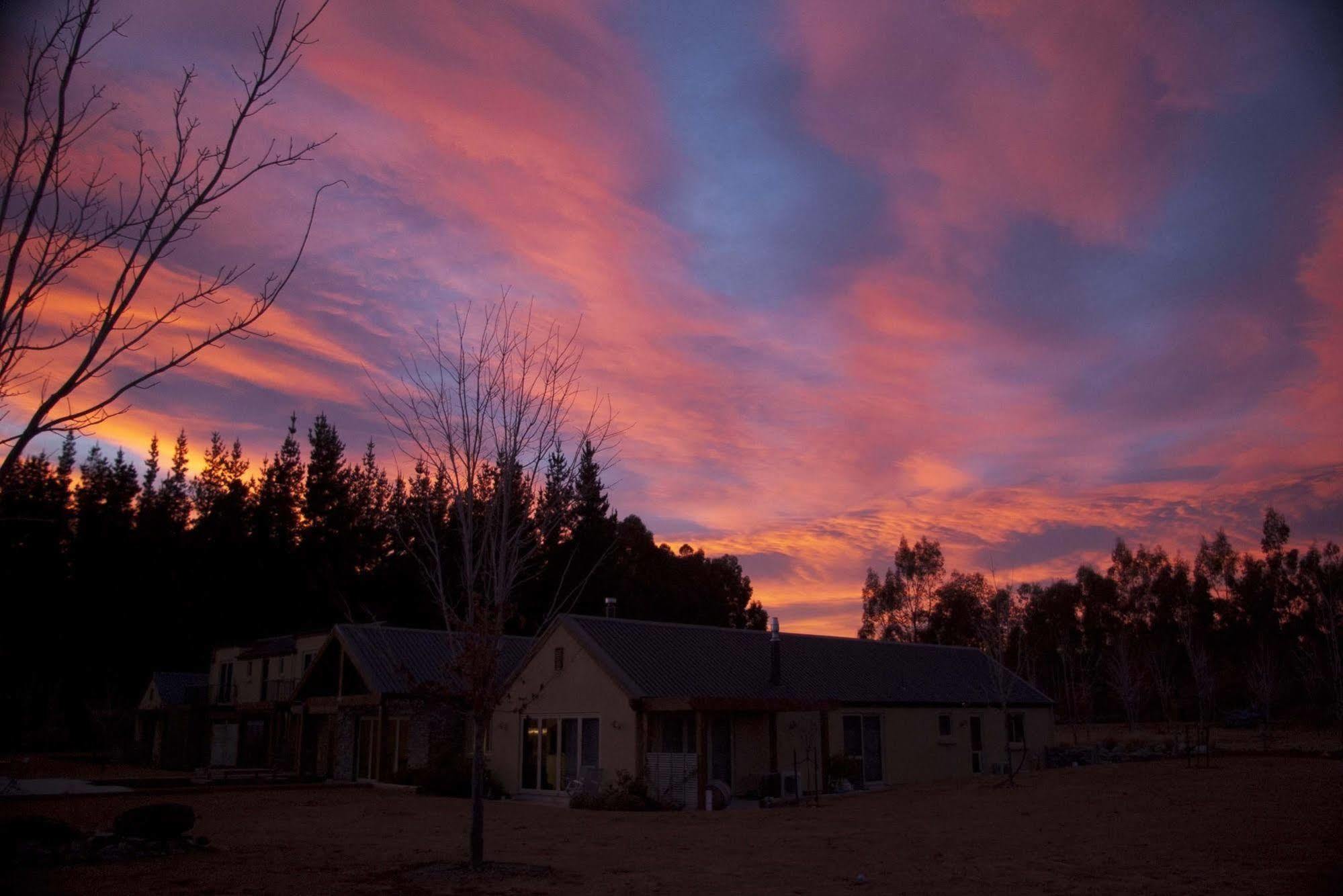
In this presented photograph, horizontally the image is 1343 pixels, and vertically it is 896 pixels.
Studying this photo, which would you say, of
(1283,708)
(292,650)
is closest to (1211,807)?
(292,650)

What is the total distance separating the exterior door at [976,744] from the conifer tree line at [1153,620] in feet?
74.4

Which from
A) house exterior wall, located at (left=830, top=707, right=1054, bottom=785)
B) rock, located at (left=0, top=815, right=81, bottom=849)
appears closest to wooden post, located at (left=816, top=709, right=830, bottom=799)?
house exterior wall, located at (left=830, top=707, right=1054, bottom=785)

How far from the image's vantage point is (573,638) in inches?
1015

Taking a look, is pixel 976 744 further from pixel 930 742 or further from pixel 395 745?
pixel 395 745

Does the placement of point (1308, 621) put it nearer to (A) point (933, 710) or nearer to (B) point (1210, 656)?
(B) point (1210, 656)

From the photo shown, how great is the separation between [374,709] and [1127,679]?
1449 inches

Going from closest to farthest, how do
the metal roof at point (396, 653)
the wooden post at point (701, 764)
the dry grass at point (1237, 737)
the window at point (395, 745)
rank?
1. the wooden post at point (701, 764)
2. the metal roof at point (396, 653)
3. the window at point (395, 745)
4. the dry grass at point (1237, 737)

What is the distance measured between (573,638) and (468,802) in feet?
15.6

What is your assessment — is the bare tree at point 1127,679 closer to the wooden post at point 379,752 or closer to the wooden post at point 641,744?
the wooden post at point 641,744

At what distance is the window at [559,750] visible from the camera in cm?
2462

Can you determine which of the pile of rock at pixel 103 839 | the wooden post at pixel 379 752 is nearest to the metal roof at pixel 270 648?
the wooden post at pixel 379 752

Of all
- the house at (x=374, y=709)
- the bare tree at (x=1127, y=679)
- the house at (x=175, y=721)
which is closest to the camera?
the house at (x=374, y=709)

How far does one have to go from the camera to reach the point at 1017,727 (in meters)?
34.3

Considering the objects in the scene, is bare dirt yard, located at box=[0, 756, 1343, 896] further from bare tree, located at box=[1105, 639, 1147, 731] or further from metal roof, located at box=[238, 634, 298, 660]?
bare tree, located at box=[1105, 639, 1147, 731]
